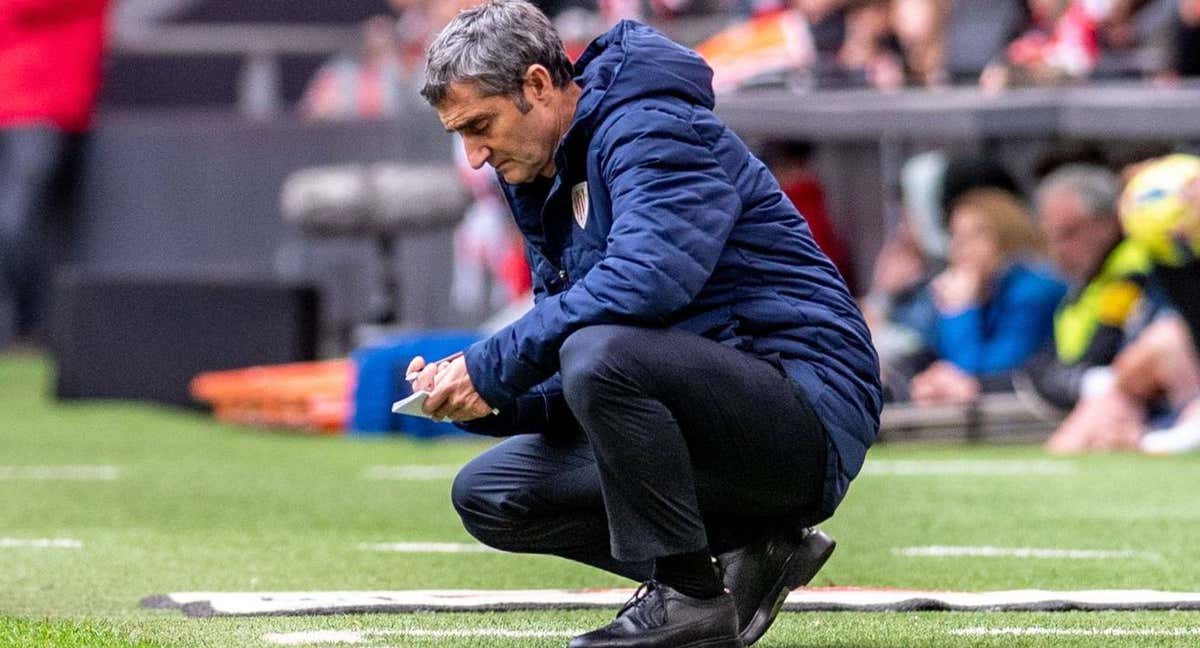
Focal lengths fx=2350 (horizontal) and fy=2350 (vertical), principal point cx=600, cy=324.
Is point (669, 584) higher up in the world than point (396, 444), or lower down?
higher up

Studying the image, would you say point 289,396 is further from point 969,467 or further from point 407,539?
point 407,539

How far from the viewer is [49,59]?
1542 cm

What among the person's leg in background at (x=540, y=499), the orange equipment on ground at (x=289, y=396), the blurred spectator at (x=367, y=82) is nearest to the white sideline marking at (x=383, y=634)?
the person's leg in background at (x=540, y=499)

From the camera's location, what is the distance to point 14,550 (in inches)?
254

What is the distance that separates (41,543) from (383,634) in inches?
88.5

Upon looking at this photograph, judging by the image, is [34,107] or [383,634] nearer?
[383,634]

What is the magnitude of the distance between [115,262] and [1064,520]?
10517 mm

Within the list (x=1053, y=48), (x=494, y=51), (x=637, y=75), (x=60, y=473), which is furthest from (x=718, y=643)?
(x=1053, y=48)

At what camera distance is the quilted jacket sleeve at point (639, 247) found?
4.15 metres

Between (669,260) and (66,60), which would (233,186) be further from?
(669,260)

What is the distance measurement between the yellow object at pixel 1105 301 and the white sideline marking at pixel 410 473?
2799mm

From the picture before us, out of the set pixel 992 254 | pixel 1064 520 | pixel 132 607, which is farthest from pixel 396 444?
pixel 132 607

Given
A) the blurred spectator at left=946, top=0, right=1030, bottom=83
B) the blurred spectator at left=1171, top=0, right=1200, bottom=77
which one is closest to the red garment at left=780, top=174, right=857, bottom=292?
the blurred spectator at left=946, top=0, right=1030, bottom=83

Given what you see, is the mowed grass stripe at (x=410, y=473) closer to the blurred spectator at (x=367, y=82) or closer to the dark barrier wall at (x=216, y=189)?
the dark barrier wall at (x=216, y=189)
